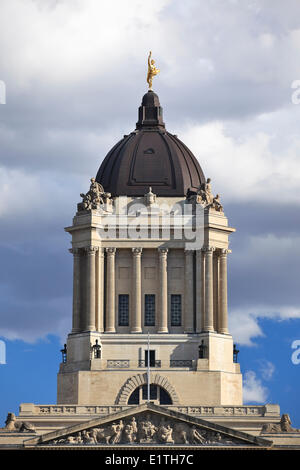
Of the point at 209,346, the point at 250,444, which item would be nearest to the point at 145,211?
Answer: the point at 209,346

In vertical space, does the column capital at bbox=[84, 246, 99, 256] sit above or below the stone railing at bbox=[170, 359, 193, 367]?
above

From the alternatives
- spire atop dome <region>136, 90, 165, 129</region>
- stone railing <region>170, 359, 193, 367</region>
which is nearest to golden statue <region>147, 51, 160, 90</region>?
spire atop dome <region>136, 90, 165, 129</region>

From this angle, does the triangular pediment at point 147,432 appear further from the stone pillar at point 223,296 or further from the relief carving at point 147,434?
the stone pillar at point 223,296

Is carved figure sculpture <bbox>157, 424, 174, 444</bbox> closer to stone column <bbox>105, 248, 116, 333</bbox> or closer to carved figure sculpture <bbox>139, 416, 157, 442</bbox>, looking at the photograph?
carved figure sculpture <bbox>139, 416, 157, 442</bbox>

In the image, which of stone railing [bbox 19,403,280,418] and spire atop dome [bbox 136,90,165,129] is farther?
spire atop dome [bbox 136,90,165,129]

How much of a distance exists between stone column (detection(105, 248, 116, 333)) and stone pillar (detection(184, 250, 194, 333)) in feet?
17.8

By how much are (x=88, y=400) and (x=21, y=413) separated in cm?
705

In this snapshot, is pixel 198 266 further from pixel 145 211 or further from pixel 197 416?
pixel 197 416

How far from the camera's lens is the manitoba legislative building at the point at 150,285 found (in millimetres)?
150500

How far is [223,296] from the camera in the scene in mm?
155250

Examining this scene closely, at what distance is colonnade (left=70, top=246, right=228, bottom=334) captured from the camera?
507ft

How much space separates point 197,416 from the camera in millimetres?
143375

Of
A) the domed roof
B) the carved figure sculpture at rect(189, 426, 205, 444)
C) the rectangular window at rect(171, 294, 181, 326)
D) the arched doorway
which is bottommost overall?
the carved figure sculpture at rect(189, 426, 205, 444)

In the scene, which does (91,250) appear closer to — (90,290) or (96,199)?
(90,290)
